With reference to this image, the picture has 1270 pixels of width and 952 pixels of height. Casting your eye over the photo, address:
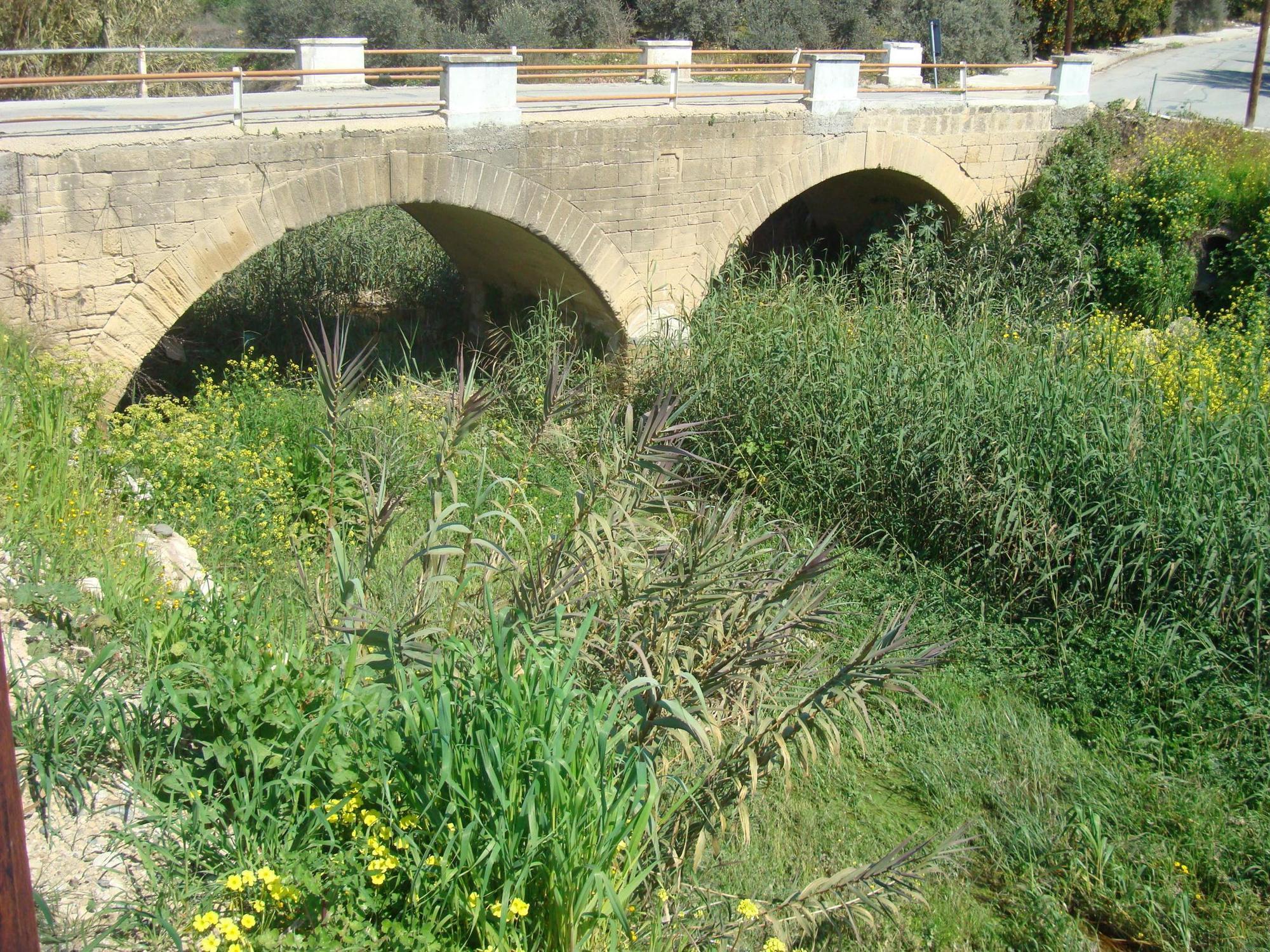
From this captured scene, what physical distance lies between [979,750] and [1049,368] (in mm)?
3083

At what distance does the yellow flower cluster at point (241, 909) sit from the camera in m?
2.70

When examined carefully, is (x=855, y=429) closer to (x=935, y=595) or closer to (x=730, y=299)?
(x=935, y=595)

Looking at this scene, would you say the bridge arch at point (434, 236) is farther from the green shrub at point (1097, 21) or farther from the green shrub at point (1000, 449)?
the green shrub at point (1097, 21)

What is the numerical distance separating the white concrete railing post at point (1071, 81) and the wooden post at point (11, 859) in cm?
1335

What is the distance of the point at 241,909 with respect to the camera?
9.83 ft

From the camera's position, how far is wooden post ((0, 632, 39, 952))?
4.35 ft

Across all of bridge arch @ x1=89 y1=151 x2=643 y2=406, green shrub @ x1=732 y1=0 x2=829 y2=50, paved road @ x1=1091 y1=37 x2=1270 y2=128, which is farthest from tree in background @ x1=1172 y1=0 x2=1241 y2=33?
bridge arch @ x1=89 y1=151 x2=643 y2=406

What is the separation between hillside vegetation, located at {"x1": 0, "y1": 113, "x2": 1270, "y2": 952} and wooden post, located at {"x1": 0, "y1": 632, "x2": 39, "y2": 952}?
4.61 ft

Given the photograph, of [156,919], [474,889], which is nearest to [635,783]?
[474,889]

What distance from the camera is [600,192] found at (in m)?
9.44

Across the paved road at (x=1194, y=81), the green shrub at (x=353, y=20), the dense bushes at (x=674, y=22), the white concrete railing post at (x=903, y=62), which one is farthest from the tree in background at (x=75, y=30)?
the paved road at (x=1194, y=81)

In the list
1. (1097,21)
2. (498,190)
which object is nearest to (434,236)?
(498,190)

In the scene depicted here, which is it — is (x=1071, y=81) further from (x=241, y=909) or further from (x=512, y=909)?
(x=241, y=909)

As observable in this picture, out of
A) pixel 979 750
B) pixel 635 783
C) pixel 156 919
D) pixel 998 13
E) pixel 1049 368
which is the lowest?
pixel 979 750
